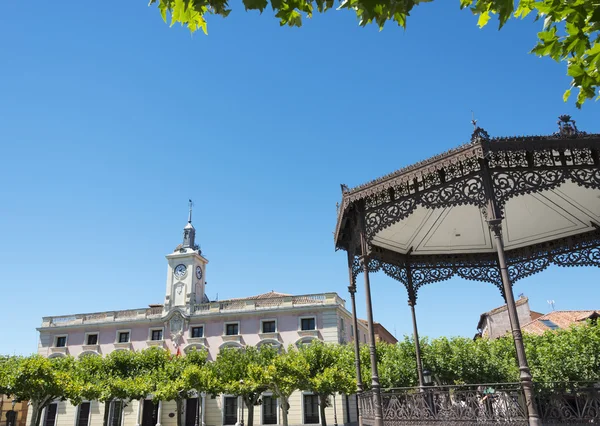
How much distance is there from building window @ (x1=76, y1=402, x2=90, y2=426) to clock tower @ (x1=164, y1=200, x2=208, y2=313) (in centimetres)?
997

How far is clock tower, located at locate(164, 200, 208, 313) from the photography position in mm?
37938

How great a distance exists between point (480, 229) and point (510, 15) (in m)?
8.69

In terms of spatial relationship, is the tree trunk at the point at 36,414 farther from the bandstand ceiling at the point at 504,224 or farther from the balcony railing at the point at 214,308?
the bandstand ceiling at the point at 504,224

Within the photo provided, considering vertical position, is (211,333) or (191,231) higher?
(191,231)

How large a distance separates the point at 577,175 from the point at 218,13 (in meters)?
6.92

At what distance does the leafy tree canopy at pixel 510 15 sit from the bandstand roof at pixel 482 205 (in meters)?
3.62

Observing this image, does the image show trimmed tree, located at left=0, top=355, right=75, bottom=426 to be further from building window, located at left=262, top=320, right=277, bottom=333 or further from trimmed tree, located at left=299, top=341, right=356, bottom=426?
building window, located at left=262, top=320, right=277, bottom=333

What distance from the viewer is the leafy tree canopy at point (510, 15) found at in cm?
344

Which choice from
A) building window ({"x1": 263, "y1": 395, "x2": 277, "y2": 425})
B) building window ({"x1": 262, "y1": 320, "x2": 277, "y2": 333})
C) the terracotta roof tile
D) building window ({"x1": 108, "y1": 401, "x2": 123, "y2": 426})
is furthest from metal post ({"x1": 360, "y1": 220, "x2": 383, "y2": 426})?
the terracotta roof tile

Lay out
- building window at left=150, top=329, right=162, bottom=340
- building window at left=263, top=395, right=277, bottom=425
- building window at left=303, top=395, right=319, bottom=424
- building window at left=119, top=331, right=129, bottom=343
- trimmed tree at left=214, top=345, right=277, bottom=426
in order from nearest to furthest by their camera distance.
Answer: trimmed tree at left=214, top=345, right=277, bottom=426 → building window at left=303, top=395, right=319, bottom=424 → building window at left=263, top=395, right=277, bottom=425 → building window at left=150, top=329, right=162, bottom=340 → building window at left=119, top=331, right=129, bottom=343

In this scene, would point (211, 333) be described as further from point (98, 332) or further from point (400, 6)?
point (400, 6)

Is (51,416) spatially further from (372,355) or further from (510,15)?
(510,15)

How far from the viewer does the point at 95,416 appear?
1422 inches

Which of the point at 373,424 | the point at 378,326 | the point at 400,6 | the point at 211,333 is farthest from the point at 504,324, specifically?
the point at 400,6
